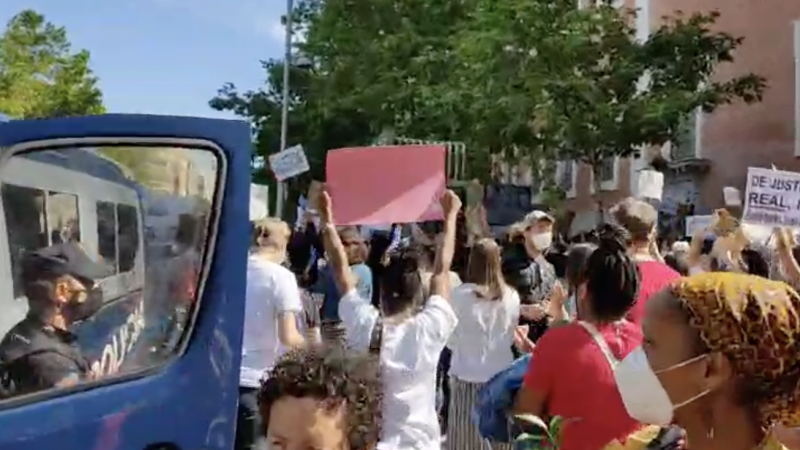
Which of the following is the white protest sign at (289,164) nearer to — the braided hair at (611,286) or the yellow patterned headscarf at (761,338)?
the braided hair at (611,286)

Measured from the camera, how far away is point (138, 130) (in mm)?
4188

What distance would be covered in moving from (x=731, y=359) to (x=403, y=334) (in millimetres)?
2753

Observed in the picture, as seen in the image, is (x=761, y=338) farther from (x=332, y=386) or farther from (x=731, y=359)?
(x=332, y=386)

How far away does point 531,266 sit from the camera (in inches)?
330

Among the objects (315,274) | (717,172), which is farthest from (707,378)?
(717,172)

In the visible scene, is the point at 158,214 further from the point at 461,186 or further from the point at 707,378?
the point at 461,186

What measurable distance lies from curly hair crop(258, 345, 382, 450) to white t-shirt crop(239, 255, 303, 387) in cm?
314

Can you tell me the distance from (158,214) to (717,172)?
20009 mm

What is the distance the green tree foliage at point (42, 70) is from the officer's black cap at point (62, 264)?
28.2m

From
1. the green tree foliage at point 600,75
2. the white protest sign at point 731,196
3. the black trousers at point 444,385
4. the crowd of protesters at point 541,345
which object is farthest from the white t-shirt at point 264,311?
the green tree foliage at point 600,75

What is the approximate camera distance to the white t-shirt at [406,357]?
5.10 meters

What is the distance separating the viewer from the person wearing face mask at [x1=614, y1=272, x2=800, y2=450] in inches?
95.7

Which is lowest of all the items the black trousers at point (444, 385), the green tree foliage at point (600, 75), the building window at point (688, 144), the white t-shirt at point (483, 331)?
the black trousers at point (444, 385)

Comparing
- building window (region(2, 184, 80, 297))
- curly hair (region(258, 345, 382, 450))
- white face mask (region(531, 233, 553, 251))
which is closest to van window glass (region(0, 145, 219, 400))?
building window (region(2, 184, 80, 297))
